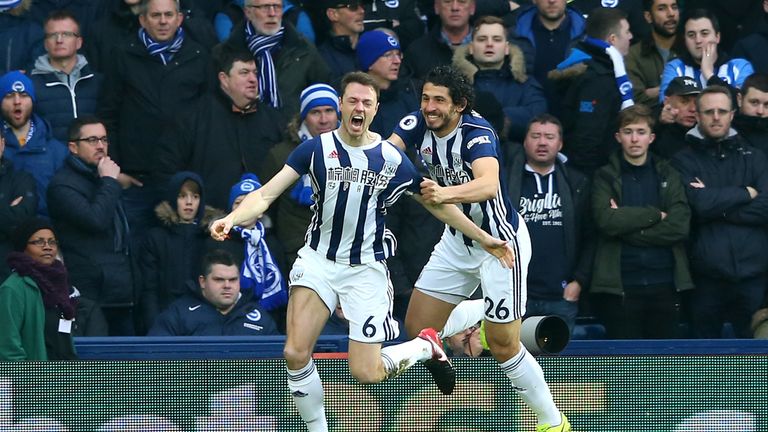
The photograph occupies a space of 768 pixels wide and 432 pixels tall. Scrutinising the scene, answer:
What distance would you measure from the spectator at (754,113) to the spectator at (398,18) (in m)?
2.47

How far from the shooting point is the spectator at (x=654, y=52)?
12.0 meters

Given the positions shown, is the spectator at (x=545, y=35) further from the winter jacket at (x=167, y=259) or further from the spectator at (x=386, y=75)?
the winter jacket at (x=167, y=259)

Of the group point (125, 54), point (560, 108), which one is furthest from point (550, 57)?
point (125, 54)

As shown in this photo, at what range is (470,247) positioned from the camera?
916cm

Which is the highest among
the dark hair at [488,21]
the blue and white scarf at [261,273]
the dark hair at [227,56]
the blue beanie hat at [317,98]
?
the dark hair at [488,21]

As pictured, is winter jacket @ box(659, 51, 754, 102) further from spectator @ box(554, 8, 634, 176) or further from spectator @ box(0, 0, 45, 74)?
spectator @ box(0, 0, 45, 74)

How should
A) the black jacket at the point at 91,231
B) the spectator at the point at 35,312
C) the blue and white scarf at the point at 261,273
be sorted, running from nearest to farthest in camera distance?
the spectator at the point at 35,312
the black jacket at the point at 91,231
the blue and white scarf at the point at 261,273

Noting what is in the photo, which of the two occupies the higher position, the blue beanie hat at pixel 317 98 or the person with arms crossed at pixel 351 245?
the blue beanie hat at pixel 317 98

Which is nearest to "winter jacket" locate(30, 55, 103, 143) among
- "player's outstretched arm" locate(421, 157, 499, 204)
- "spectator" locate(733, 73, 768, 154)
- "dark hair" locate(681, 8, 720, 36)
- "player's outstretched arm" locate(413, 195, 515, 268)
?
"player's outstretched arm" locate(413, 195, 515, 268)

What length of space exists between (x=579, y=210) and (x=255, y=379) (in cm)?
280

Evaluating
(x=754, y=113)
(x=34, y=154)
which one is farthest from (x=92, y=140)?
(x=754, y=113)

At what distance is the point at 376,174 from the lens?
345 inches

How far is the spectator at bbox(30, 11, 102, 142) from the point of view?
1130cm

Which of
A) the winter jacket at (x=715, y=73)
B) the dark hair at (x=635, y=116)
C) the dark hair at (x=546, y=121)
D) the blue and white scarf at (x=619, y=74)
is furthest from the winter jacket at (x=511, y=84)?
the winter jacket at (x=715, y=73)
